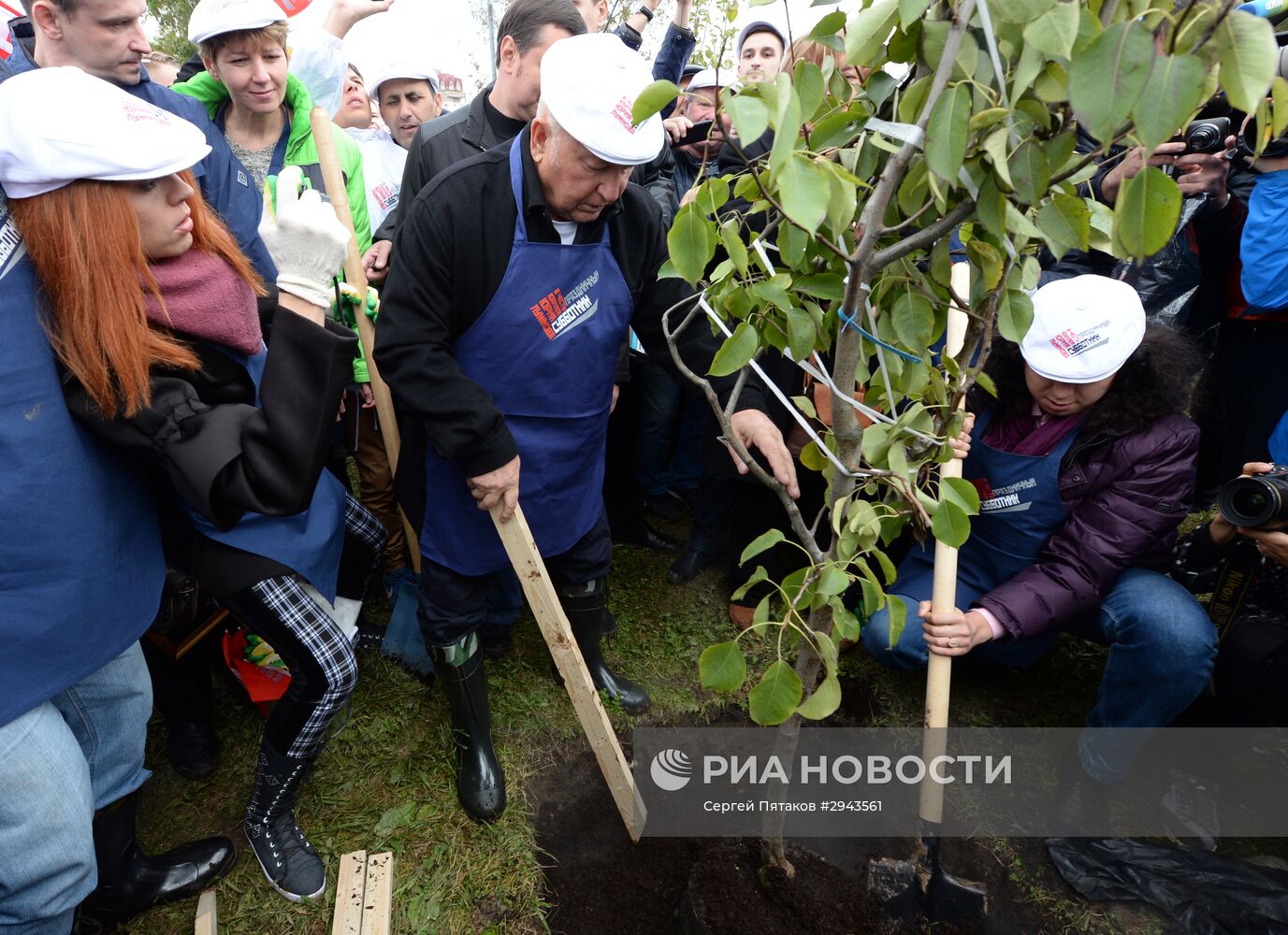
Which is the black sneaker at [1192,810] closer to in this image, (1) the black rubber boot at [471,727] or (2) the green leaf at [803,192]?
(1) the black rubber boot at [471,727]

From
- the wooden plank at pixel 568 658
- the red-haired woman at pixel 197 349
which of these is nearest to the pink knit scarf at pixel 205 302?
the red-haired woman at pixel 197 349

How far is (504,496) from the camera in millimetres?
1961

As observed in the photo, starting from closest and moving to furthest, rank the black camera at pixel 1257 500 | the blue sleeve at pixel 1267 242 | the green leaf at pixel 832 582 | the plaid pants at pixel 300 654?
the green leaf at pixel 832 582 < the plaid pants at pixel 300 654 < the black camera at pixel 1257 500 < the blue sleeve at pixel 1267 242

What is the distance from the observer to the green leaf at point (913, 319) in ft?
4.17

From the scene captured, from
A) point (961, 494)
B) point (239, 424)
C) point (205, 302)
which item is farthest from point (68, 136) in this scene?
point (961, 494)

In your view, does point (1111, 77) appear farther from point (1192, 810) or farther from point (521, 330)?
point (1192, 810)

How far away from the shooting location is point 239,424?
5.04ft

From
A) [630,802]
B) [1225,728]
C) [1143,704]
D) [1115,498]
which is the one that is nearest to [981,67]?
[1115,498]

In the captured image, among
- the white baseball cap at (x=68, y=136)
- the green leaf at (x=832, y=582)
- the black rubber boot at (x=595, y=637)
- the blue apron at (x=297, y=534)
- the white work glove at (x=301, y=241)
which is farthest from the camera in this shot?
the black rubber boot at (x=595, y=637)

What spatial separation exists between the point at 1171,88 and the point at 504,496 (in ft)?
5.23

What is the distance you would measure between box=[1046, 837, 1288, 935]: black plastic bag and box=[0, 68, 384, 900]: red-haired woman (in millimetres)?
2199

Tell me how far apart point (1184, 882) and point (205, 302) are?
114 inches

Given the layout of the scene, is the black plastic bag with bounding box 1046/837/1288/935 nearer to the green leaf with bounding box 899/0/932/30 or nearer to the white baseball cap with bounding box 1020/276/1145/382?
the white baseball cap with bounding box 1020/276/1145/382

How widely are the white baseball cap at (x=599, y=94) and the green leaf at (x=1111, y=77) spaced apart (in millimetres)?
1131
